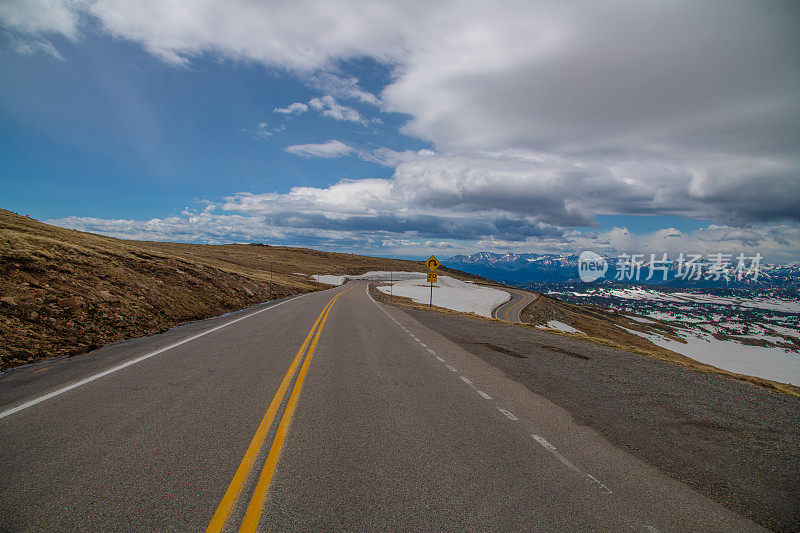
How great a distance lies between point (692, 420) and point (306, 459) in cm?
645

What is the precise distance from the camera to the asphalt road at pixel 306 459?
3.37 meters

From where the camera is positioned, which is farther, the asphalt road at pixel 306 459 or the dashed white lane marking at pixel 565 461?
the dashed white lane marking at pixel 565 461

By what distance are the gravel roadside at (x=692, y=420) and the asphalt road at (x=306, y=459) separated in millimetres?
409

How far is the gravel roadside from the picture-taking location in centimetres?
427

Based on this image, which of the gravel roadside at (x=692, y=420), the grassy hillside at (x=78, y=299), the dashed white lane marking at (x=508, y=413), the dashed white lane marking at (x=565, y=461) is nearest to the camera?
the dashed white lane marking at (x=565, y=461)

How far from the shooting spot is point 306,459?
171 inches

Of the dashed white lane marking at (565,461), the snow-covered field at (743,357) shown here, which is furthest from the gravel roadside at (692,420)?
the snow-covered field at (743,357)

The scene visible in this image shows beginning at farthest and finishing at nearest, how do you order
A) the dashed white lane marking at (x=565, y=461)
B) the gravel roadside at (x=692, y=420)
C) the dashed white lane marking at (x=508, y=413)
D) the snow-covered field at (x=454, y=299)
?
the snow-covered field at (x=454, y=299) < the dashed white lane marking at (x=508, y=413) < the gravel roadside at (x=692, y=420) < the dashed white lane marking at (x=565, y=461)

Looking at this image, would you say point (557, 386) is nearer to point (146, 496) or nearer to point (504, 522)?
point (504, 522)

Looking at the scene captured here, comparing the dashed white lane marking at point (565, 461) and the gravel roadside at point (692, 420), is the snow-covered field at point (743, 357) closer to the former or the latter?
the gravel roadside at point (692, 420)

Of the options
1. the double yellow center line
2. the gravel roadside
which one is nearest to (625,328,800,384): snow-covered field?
the gravel roadside

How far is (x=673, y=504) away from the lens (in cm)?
389

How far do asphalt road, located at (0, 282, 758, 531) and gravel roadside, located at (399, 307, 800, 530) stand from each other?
409mm

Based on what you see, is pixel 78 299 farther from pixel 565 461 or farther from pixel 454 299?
pixel 454 299
